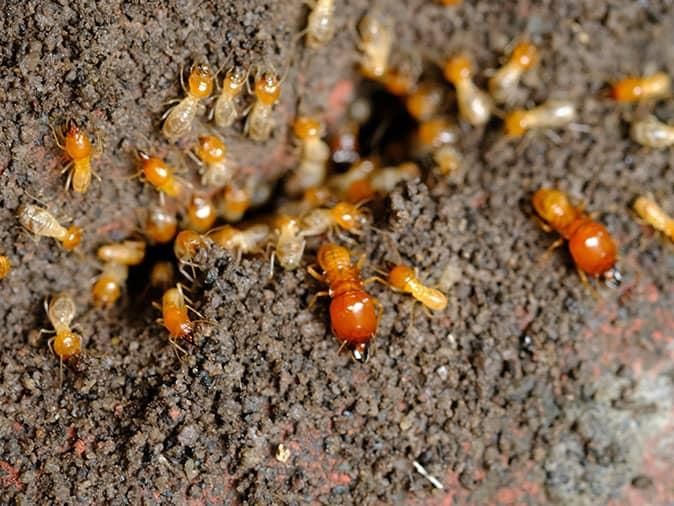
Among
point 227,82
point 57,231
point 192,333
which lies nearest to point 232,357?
point 192,333

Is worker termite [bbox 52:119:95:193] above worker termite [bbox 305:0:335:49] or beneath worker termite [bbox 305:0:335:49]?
beneath

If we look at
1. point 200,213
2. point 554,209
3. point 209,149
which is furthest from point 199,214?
point 554,209

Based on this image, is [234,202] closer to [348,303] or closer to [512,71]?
[348,303]

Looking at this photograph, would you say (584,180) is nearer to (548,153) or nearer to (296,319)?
(548,153)

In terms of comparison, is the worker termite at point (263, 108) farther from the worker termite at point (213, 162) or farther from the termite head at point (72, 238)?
the termite head at point (72, 238)

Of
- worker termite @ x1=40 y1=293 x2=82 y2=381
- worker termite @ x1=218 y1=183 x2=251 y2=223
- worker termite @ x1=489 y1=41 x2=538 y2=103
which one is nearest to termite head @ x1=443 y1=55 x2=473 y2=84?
worker termite @ x1=489 y1=41 x2=538 y2=103

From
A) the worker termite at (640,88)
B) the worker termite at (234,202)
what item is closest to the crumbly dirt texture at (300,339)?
the worker termite at (234,202)

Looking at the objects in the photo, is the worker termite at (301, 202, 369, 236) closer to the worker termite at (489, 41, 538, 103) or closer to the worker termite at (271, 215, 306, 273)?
the worker termite at (271, 215, 306, 273)
